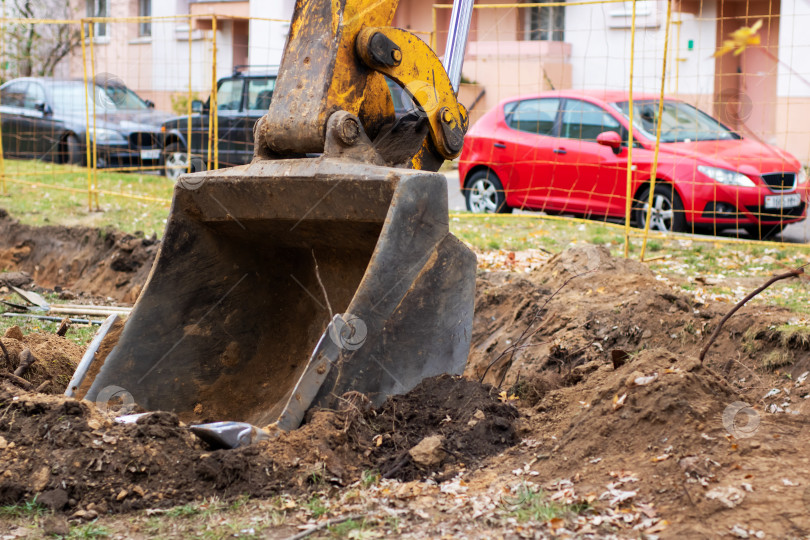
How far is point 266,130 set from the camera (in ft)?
13.1

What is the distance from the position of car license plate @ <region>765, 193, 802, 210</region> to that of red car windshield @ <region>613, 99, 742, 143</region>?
0.92 metres

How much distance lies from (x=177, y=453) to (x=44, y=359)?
1434 millimetres

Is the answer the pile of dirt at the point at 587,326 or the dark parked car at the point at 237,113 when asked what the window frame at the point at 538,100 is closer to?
the dark parked car at the point at 237,113

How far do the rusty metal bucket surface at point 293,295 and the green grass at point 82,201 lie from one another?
4706 millimetres

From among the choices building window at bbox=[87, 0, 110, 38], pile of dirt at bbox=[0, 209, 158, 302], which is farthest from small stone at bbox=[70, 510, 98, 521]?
building window at bbox=[87, 0, 110, 38]

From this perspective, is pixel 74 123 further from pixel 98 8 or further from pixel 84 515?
pixel 84 515

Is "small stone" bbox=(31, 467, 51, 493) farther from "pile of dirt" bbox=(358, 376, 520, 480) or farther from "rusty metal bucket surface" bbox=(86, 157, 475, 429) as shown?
"pile of dirt" bbox=(358, 376, 520, 480)

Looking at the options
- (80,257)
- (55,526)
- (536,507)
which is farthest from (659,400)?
(80,257)

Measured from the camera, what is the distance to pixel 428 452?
336 centimetres

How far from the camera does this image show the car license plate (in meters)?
9.01

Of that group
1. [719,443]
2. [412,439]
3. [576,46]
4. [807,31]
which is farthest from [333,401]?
[576,46]

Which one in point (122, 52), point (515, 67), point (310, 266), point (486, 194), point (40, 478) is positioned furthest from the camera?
point (122, 52)

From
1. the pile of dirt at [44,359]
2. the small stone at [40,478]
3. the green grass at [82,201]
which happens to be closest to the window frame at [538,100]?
the green grass at [82,201]

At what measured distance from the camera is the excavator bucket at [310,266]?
3.60 m
